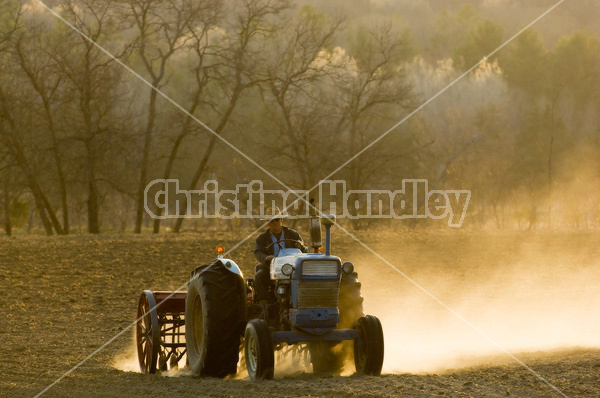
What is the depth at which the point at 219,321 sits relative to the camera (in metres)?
9.49

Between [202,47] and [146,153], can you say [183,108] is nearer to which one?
[146,153]

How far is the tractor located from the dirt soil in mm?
341

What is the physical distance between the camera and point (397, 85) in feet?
99.1

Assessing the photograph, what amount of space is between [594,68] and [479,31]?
10.6 metres

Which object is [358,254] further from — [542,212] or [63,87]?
A: [542,212]

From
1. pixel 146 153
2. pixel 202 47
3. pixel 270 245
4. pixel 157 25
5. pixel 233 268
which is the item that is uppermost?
pixel 157 25

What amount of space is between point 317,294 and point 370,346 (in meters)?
0.77

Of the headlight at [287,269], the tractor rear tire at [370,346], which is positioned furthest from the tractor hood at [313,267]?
the tractor rear tire at [370,346]

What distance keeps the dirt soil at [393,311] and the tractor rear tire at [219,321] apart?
36 centimetres

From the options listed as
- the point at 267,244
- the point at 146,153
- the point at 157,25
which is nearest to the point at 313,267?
the point at 267,244

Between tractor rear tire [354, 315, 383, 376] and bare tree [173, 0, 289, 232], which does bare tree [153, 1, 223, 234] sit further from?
tractor rear tire [354, 315, 383, 376]

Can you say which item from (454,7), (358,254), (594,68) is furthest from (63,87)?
(454,7)

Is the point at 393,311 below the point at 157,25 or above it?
below

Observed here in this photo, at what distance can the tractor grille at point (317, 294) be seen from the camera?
358 inches
